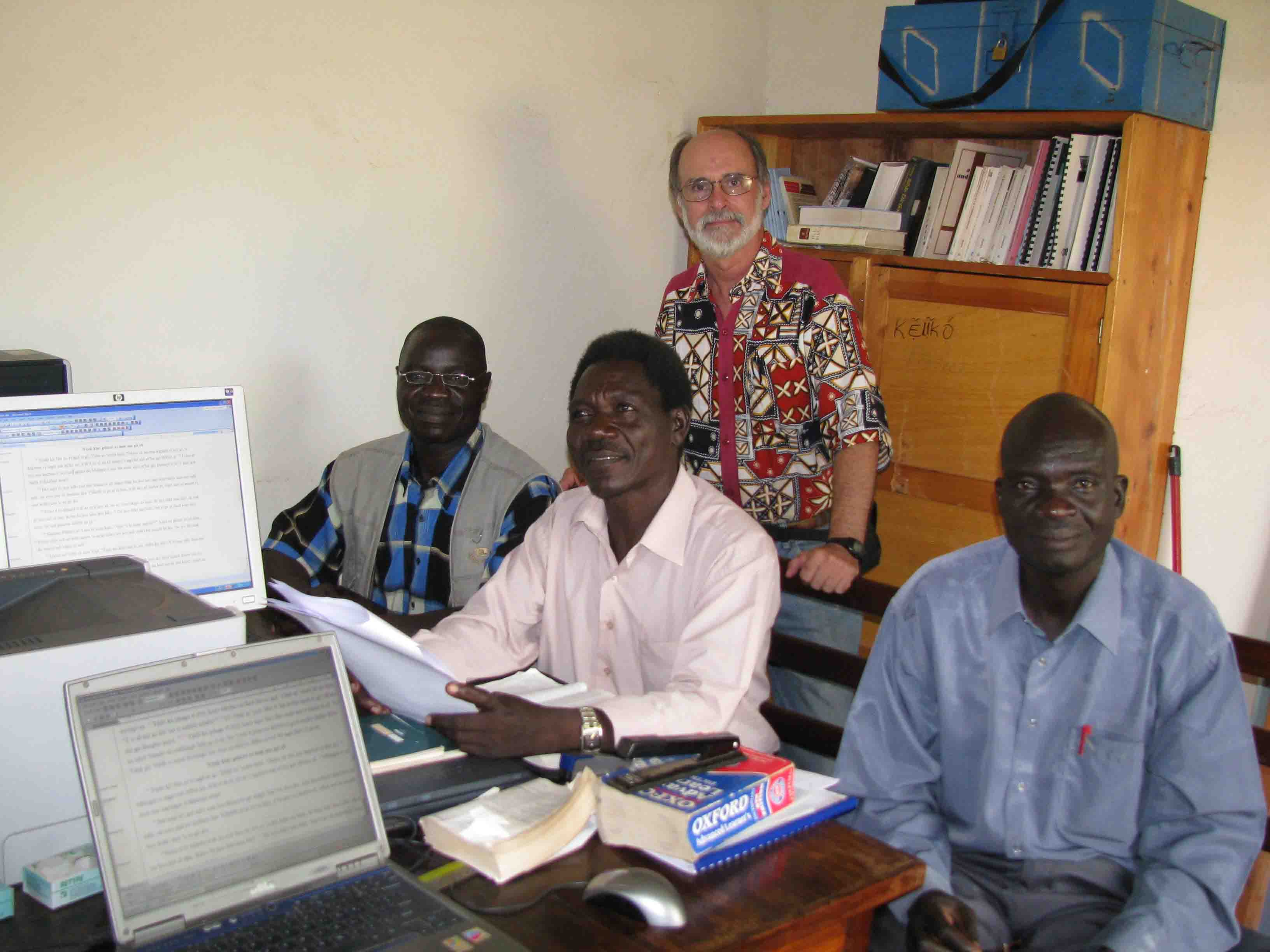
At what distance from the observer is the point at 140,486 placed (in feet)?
5.94

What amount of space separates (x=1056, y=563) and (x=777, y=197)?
2302 millimetres

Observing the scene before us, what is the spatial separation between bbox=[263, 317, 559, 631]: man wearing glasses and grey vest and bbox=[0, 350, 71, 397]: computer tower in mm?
561

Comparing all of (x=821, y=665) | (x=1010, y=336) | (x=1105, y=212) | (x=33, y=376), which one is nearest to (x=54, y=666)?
(x=33, y=376)

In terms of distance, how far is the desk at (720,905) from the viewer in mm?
1093

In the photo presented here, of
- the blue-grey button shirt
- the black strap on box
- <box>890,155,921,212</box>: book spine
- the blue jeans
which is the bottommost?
the blue jeans

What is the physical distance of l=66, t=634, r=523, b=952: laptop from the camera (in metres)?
1.06

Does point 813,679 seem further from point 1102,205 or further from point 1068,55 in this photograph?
point 1068,55

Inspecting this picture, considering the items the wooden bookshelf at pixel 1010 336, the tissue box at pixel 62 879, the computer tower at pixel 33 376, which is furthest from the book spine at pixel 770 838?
the wooden bookshelf at pixel 1010 336

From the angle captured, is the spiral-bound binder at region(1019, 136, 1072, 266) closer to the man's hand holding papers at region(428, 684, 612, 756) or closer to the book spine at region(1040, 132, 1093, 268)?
the book spine at region(1040, 132, 1093, 268)

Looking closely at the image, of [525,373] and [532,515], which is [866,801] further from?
[525,373]

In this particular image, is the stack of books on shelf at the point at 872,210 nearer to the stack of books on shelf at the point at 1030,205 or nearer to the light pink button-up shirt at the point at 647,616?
the stack of books on shelf at the point at 1030,205

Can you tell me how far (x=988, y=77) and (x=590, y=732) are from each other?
2265 mm

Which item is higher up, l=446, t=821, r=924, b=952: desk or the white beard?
the white beard


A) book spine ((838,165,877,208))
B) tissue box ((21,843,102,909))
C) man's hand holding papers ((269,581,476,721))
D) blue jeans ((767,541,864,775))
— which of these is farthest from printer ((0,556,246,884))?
book spine ((838,165,877,208))
